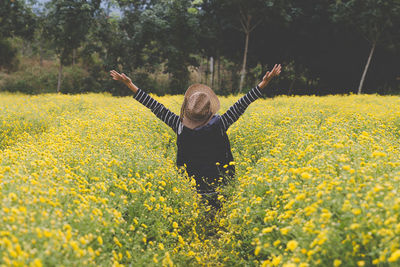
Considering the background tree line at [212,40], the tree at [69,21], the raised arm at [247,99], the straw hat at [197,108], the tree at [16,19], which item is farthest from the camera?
the background tree line at [212,40]

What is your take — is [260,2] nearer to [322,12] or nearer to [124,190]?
[322,12]

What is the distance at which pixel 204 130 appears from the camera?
4562 mm

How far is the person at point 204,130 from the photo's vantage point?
14.9ft

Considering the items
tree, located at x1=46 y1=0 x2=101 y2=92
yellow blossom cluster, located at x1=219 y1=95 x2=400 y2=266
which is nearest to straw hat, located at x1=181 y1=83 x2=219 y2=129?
yellow blossom cluster, located at x1=219 y1=95 x2=400 y2=266

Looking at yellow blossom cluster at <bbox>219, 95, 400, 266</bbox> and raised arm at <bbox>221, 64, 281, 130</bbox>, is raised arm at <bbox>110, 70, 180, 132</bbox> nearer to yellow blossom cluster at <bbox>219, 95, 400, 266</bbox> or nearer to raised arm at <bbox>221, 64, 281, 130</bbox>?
raised arm at <bbox>221, 64, 281, 130</bbox>

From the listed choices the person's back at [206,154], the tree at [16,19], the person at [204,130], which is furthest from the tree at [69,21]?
the person's back at [206,154]

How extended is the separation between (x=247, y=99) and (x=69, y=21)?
21080 mm

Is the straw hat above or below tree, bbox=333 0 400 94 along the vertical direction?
below

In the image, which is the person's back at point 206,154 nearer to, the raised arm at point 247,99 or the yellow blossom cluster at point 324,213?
the raised arm at point 247,99

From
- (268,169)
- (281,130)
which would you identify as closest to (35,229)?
(268,169)

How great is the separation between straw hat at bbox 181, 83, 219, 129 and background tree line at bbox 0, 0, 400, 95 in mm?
18882

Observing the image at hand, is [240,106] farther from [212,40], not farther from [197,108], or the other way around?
[212,40]

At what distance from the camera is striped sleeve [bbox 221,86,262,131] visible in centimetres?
455

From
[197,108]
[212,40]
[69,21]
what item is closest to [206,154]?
[197,108]
